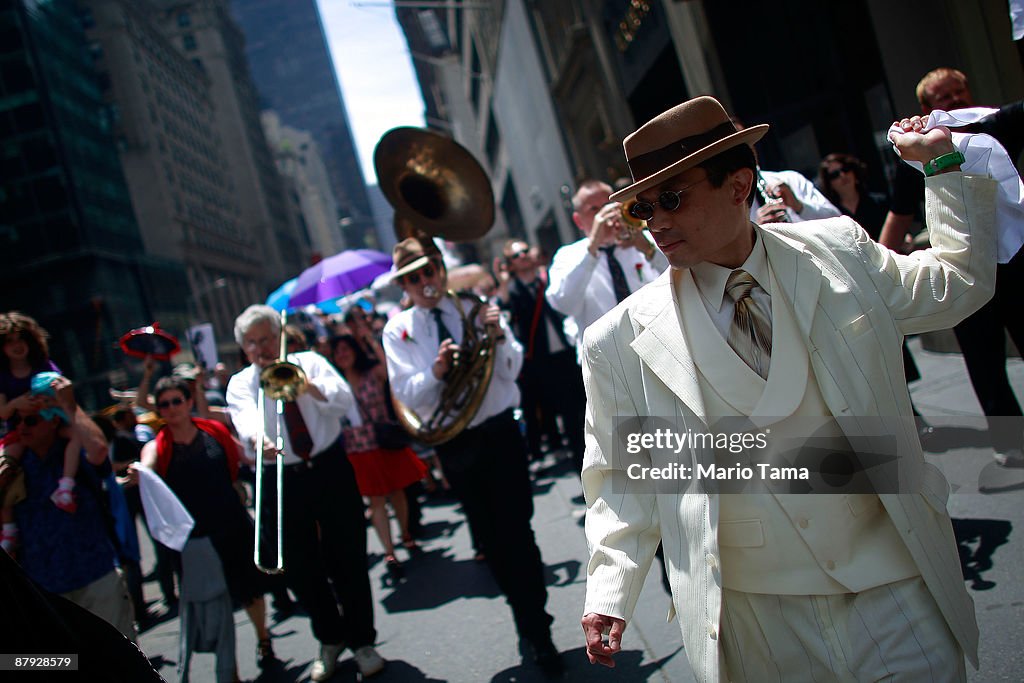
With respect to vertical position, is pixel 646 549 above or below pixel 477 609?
above

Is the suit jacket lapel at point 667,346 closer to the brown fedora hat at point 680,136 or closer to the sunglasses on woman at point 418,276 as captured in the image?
the brown fedora hat at point 680,136

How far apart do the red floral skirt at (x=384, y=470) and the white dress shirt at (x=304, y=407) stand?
1898 mm

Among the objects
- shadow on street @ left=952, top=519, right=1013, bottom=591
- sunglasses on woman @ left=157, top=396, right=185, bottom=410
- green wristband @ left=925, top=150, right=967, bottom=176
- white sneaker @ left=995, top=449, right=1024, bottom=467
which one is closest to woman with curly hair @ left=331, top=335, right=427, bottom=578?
sunglasses on woman @ left=157, top=396, right=185, bottom=410

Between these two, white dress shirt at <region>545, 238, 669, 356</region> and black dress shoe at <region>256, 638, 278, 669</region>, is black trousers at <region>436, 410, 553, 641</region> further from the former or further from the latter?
black dress shoe at <region>256, 638, 278, 669</region>

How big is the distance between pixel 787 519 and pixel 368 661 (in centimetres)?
333

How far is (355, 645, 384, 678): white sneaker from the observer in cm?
455

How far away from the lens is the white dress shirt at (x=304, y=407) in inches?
182

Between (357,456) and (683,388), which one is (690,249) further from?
(357,456)

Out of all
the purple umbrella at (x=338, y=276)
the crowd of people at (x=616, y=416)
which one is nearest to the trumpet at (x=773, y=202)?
the crowd of people at (x=616, y=416)

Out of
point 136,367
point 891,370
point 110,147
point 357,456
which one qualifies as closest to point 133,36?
point 110,147

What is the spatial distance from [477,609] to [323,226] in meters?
171

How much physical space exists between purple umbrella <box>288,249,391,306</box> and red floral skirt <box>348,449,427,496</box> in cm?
381

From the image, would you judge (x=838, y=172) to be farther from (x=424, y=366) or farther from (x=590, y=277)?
(x=424, y=366)

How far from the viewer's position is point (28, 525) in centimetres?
439
